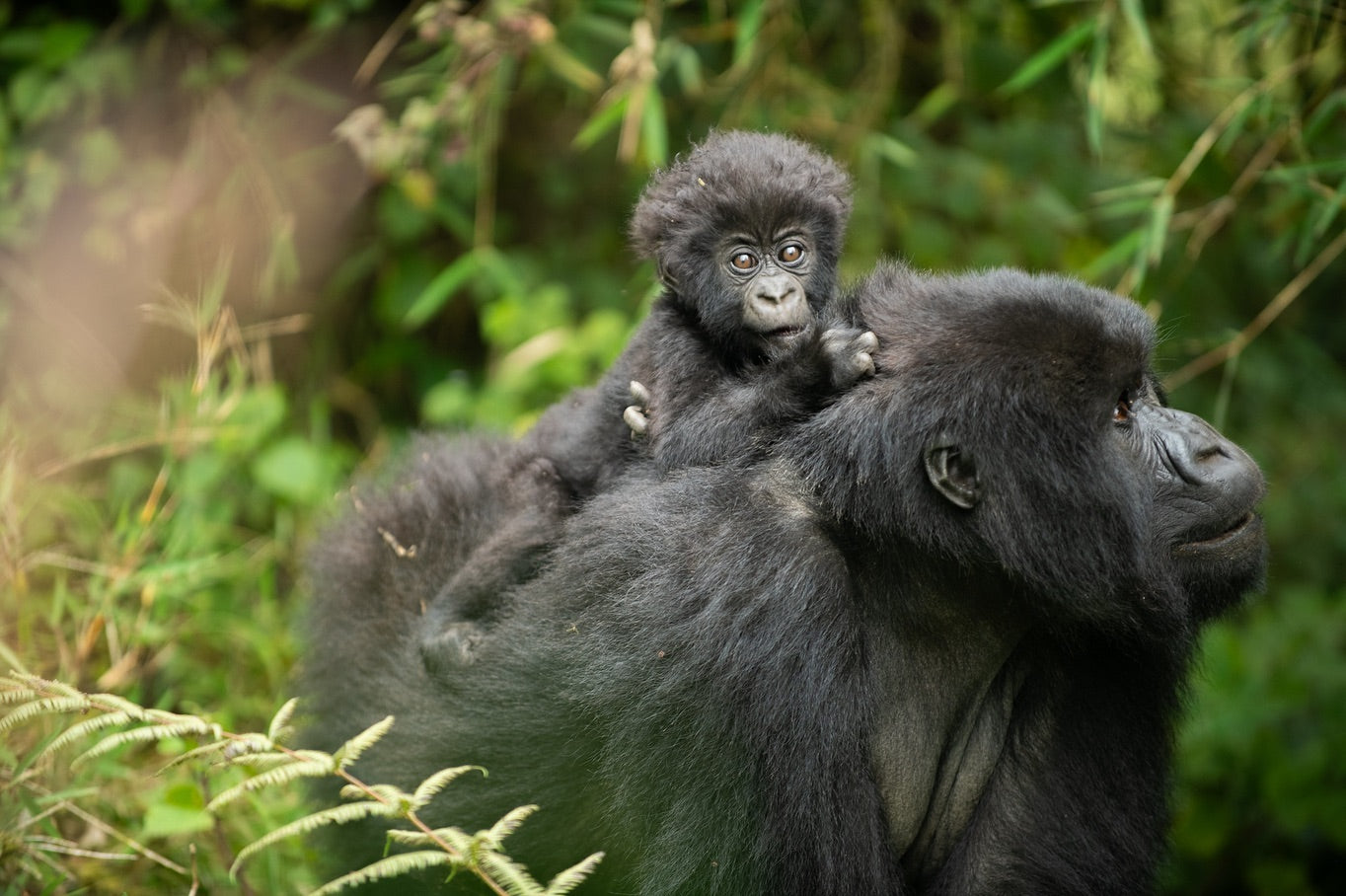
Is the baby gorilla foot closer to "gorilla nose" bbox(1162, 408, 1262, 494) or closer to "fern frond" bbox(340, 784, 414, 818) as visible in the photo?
"fern frond" bbox(340, 784, 414, 818)

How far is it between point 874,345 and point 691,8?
3357 mm

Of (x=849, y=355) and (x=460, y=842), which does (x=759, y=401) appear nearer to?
(x=849, y=355)

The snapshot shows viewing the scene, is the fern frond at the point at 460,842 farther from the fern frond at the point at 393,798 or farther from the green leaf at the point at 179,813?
the green leaf at the point at 179,813

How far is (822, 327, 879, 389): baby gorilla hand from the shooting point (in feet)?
7.66

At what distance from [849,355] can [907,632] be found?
21.6 inches

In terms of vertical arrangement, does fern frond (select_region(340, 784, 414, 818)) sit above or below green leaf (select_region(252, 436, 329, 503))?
above

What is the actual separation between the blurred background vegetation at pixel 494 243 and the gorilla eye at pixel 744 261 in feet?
3.47

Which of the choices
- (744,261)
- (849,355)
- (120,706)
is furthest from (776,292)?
(120,706)

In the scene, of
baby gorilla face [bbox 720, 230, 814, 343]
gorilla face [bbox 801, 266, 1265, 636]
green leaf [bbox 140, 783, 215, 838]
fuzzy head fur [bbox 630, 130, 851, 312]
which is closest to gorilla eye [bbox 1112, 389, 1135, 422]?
gorilla face [bbox 801, 266, 1265, 636]

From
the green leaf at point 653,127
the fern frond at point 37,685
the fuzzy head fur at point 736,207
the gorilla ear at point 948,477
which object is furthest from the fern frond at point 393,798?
the green leaf at point 653,127

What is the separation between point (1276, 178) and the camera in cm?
326

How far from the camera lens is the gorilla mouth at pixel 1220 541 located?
2270 millimetres

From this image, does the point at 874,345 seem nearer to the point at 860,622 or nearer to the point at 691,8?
the point at 860,622

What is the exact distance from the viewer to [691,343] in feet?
9.50
